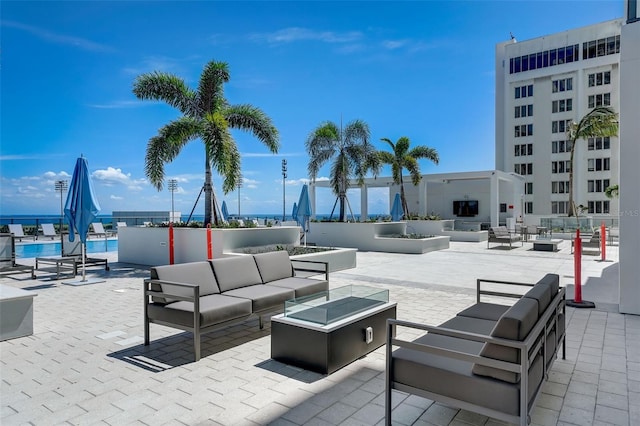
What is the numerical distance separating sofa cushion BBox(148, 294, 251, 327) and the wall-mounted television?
28.1 m

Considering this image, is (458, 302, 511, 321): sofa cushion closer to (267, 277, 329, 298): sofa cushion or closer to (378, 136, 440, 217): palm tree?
(267, 277, 329, 298): sofa cushion

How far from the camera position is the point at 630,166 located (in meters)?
5.59

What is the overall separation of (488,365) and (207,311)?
2773mm

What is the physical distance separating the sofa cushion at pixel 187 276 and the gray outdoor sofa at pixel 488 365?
267cm

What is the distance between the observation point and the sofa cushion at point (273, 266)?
5.63 m

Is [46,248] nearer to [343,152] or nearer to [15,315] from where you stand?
[343,152]

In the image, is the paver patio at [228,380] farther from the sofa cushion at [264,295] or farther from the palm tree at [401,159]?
the palm tree at [401,159]

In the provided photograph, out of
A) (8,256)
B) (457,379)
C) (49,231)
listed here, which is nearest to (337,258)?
(8,256)

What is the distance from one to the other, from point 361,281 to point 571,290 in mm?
4128

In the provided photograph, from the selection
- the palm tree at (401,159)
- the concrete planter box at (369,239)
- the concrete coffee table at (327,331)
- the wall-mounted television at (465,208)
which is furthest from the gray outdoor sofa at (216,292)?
the wall-mounted television at (465,208)

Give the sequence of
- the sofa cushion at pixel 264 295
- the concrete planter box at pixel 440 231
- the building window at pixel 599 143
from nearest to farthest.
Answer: the sofa cushion at pixel 264 295
the concrete planter box at pixel 440 231
the building window at pixel 599 143

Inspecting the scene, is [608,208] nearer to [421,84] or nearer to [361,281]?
[421,84]

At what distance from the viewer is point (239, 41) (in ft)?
41.7

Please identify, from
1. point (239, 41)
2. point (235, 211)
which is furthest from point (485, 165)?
point (239, 41)
